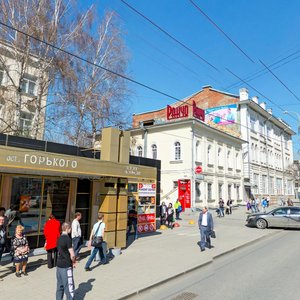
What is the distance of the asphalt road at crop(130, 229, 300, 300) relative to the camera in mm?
6468

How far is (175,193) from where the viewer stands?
3186 cm

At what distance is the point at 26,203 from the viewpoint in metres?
11.1

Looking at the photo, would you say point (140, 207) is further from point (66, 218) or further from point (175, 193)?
point (175, 193)

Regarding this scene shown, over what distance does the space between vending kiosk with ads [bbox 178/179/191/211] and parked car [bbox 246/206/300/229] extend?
10.7 metres

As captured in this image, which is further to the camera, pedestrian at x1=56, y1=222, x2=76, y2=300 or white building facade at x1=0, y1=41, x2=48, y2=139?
white building facade at x1=0, y1=41, x2=48, y2=139

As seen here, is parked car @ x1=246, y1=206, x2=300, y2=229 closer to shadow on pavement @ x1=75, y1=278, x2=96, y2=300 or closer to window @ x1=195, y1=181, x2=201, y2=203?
window @ x1=195, y1=181, x2=201, y2=203

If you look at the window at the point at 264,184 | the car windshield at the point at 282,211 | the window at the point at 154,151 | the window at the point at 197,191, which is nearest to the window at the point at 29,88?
the window at the point at 154,151

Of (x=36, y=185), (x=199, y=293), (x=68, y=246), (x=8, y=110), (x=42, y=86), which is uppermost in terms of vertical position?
(x=42, y=86)

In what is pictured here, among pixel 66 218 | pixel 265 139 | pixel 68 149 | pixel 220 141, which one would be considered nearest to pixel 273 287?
pixel 66 218

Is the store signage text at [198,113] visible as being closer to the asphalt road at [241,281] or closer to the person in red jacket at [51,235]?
the asphalt road at [241,281]

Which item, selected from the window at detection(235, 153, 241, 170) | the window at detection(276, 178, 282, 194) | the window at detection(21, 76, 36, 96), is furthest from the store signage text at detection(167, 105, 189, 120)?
the window at detection(276, 178, 282, 194)

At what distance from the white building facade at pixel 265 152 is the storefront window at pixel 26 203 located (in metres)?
29.3

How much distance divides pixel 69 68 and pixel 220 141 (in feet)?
73.2

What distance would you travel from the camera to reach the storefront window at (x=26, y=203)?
35.4 feet
